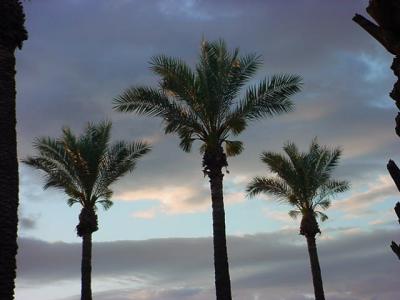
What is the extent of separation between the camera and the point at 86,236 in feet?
84.4

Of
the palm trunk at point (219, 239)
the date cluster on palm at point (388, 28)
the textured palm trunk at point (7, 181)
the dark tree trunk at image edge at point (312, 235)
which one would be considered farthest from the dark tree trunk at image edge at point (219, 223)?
the date cluster on palm at point (388, 28)

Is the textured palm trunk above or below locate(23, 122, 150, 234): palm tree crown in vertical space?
below

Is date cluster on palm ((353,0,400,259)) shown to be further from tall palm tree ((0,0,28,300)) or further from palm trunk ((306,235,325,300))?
palm trunk ((306,235,325,300))

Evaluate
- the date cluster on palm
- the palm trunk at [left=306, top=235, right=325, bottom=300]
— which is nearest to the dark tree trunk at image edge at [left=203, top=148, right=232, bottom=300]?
the palm trunk at [left=306, top=235, right=325, bottom=300]

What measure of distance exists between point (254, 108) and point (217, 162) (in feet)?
8.56

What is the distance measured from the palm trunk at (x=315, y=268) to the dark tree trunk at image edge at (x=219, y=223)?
480 inches

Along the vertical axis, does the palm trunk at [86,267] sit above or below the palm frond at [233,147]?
below

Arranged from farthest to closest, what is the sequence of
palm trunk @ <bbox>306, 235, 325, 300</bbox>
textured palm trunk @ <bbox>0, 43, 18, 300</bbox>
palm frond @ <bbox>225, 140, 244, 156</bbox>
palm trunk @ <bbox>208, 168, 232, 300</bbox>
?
1. palm trunk @ <bbox>306, 235, 325, 300</bbox>
2. palm frond @ <bbox>225, 140, 244, 156</bbox>
3. palm trunk @ <bbox>208, 168, 232, 300</bbox>
4. textured palm trunk @ <bbox>0, 43, 18, 300</bbox>

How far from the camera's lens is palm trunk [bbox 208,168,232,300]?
18.1 metres

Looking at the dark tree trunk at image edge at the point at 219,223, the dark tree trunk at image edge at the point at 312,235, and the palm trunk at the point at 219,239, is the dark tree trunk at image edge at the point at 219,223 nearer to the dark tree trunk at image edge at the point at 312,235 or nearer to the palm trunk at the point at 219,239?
the palm trunk at the point at 219,239

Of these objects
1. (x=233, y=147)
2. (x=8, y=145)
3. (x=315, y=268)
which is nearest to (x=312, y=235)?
(x=315, y=268)

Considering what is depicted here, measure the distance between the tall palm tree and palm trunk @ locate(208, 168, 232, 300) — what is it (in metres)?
9.36

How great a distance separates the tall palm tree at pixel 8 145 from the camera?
992cm

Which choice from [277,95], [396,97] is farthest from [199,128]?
[396,97]
